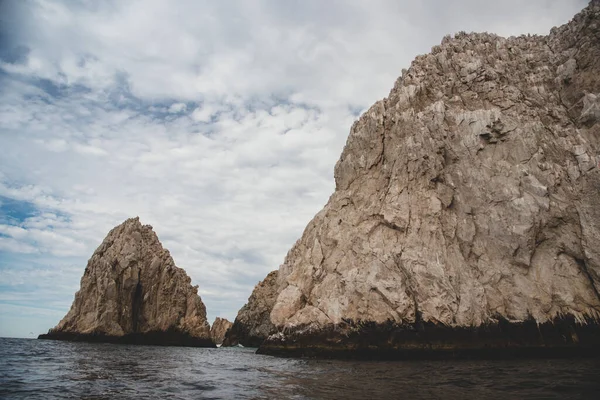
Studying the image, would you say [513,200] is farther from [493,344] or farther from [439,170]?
[493,344]

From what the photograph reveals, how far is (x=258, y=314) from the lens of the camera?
70.9 meters

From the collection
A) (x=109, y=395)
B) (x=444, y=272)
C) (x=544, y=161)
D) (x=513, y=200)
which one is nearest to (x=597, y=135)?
(x=544, y=161)

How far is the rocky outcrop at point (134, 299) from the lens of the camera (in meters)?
57.5

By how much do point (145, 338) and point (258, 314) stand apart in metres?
20.5

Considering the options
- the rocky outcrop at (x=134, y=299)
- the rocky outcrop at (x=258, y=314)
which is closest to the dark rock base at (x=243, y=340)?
the rocky outcrop at (x=258, y=314)

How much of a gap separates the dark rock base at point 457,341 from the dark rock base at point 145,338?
40.1 meters

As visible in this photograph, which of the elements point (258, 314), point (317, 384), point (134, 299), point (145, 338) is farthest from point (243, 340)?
point (317, 384)

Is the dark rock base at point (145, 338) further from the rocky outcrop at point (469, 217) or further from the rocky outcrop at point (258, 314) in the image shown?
the rocky outcrop at point (469, 217)

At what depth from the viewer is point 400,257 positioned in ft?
109

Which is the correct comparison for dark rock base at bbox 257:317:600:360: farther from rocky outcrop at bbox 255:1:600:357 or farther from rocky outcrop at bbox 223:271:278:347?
rocky outcrop at bbox 223:271:278:347

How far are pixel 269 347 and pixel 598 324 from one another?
28295 mm

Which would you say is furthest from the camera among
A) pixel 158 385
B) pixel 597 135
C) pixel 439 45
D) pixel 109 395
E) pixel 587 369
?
pixel 439 45

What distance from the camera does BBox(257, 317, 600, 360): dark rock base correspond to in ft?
89.4

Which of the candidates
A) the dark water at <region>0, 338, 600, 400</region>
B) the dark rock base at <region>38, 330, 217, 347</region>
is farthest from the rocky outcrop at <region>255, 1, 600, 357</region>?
the dark rock base at <region>38, 330, 217, 347</region>
